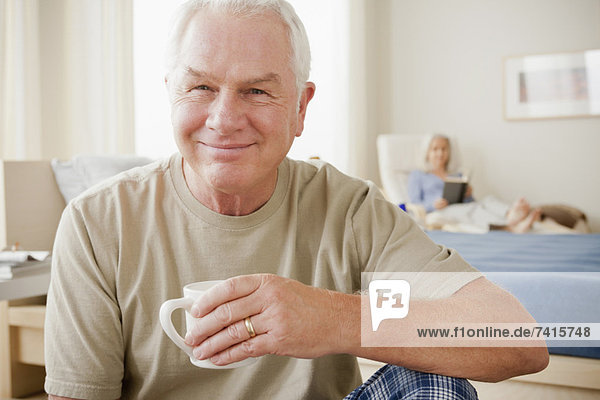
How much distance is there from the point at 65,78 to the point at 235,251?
8.46 ft

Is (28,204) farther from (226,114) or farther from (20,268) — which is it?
(226,114)

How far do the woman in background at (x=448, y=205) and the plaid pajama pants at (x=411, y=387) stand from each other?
298cm

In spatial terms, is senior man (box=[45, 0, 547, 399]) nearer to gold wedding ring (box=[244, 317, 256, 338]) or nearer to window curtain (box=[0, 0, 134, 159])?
gold wedding ring (box=[244, 317, 256, 338])

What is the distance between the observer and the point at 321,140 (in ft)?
16.6

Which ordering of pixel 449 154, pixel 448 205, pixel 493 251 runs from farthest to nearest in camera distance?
pixel 449 154, pixel 448 205, pixel 493 251

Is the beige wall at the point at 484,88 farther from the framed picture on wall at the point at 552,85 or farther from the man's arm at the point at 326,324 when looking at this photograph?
the man's arm at the point at 326,324

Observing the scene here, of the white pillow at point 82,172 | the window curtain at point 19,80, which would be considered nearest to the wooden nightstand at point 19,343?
the white pillow at point 82,172

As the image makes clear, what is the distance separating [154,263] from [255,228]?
18cm

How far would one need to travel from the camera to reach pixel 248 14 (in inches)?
36.6

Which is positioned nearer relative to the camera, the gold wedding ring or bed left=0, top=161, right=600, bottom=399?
the gold wedding ring

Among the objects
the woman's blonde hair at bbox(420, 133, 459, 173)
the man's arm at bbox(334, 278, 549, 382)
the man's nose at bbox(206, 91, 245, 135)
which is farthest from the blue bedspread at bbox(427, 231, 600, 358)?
the woman's blonde hair at bbox(420, 133, 459, 173)

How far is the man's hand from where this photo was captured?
0.75m

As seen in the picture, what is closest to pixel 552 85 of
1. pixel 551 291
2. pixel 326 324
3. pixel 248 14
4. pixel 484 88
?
pixel 484 88

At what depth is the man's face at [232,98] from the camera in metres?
0.92
